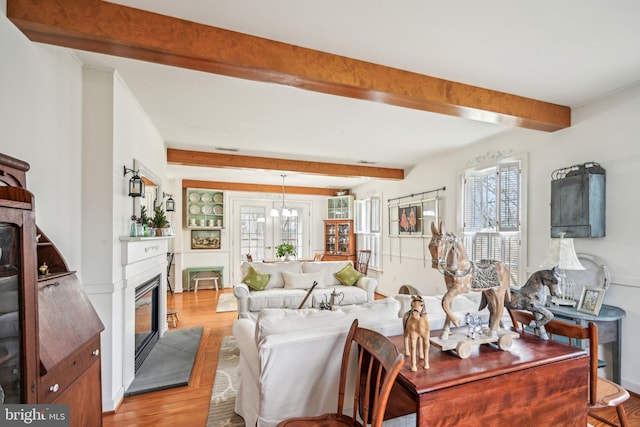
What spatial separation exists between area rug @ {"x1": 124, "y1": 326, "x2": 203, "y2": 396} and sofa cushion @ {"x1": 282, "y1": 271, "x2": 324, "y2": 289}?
4.82ft

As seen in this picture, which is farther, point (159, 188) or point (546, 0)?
point (159, 188)

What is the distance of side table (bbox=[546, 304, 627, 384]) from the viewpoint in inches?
96.8

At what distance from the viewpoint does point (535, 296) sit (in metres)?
1.72

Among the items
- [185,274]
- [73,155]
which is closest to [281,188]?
[185,274]

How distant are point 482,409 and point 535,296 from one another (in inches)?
29.4

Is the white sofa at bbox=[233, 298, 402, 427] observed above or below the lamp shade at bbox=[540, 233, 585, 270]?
below

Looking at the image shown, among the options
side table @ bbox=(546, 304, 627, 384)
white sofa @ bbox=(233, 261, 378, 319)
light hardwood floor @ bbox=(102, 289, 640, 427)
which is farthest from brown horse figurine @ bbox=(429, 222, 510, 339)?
white sofa @ bbox=(233, 261, 378, 319)

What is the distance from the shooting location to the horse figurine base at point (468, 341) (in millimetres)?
1526

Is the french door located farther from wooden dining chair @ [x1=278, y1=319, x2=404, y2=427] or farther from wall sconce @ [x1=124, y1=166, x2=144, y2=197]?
wooden dining chair @ [x1=278, y1=319, x2=404, y2=427]

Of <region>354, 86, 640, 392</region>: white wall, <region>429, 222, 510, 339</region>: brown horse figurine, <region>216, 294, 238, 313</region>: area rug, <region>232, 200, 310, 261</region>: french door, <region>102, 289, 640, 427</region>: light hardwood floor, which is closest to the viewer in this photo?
<region>429, 222, 510, 339</region>: brown horse figurine

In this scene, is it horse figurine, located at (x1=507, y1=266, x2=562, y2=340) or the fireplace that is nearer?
horse figurine, located at (x1=507, y1=266, x2=562, y2=340)

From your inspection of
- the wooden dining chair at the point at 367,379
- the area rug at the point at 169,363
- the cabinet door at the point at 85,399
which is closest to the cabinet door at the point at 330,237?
the area rug at the point at 169,363

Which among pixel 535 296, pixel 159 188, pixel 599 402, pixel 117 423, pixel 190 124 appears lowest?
pixel 117 423

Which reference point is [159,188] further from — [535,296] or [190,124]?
[535,296]
